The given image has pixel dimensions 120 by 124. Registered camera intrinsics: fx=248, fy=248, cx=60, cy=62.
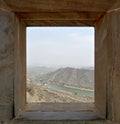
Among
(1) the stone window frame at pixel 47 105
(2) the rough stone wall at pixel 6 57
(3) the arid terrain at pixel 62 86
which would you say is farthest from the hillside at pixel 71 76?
(2) the rough stone wall at pixel 6 57

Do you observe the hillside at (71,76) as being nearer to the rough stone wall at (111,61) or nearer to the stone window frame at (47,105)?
the stone window frame at (47,105)

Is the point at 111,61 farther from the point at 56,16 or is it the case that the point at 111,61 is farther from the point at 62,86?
the point at 62,86

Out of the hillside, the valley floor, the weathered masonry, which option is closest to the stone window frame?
the weathered masonry

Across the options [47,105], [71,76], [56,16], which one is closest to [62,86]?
[71,76]

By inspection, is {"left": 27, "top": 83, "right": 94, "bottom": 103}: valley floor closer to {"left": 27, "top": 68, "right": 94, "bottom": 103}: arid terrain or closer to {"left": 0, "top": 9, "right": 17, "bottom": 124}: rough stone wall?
{"left": 27, "top": 68, "right": 94, "bottom": 103}: arid terrain

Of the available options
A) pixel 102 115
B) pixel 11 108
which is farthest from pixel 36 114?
pixel 102 115

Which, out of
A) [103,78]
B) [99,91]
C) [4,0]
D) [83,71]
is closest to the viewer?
[4,0]

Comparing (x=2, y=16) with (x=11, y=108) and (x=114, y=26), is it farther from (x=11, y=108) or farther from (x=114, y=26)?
(x=114, y=26)
